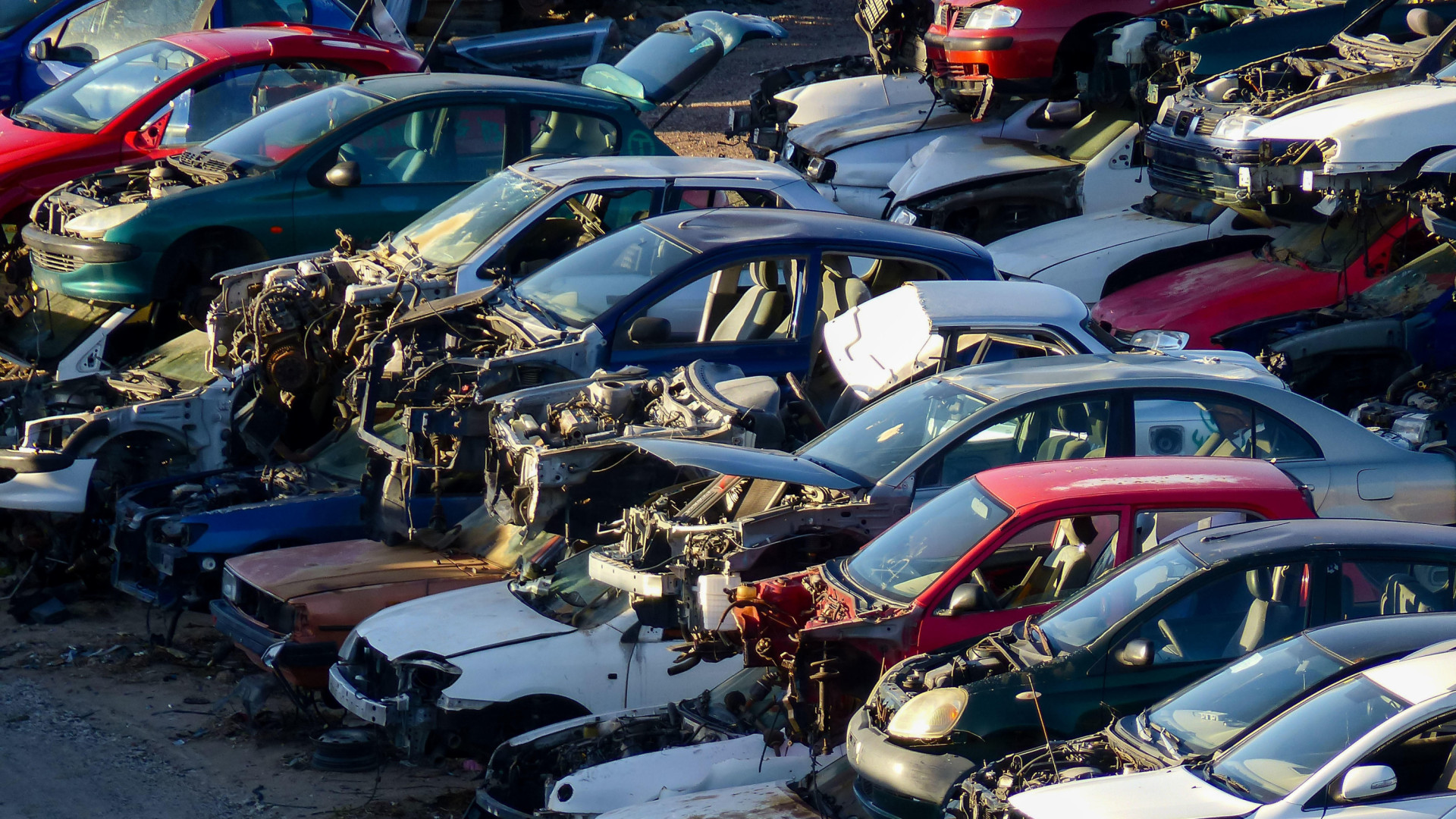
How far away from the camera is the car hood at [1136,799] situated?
430 centimetres

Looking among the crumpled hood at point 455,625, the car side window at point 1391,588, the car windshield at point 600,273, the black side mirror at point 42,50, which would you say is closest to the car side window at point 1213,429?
the car side window at point 1391,588

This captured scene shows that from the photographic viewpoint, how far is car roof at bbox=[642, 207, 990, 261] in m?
8.56

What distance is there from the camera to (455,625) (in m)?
6.63

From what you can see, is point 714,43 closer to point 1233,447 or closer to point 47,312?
point 47,312

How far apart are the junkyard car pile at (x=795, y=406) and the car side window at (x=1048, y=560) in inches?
0.7

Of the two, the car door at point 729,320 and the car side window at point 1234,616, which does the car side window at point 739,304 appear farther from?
the car side window at point 1234,616

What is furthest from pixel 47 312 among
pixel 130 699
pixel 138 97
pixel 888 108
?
A: pixel 888 108

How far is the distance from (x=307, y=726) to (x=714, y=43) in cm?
677

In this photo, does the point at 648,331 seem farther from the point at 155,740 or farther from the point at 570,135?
the point at 570,135

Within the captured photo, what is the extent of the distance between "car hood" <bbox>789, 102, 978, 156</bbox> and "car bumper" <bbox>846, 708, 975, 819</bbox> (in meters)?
8.90

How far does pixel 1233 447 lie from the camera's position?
22.3ft

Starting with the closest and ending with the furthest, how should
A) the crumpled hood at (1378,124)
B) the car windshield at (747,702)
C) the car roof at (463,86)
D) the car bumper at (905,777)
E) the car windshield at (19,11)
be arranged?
1. the car bumper at (905,777)
2. the car windshield at (747,702)
3. the crumpled hood at (1378,124)
4. the car roof at (463,86)
5. the car windshield at (19,11)

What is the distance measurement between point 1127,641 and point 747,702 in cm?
146

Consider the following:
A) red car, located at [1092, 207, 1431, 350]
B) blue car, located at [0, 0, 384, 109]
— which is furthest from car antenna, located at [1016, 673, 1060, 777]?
blue car, located at [0, 0, 384, 109]
